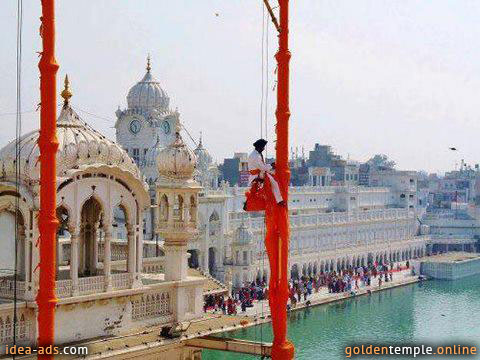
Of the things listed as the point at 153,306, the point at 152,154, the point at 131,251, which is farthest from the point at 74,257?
Answer: the point at 152,154

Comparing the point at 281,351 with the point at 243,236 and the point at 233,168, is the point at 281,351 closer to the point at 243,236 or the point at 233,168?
the point at 243,236

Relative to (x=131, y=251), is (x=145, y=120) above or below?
above

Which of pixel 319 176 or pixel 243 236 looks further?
pixel 319 176

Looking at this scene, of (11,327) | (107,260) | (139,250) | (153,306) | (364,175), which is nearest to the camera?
(11,327)

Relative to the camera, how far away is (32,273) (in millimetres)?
10570

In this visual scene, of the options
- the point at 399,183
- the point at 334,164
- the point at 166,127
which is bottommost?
the point at 399,183

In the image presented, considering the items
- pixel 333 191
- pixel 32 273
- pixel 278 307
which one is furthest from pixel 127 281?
pixel 333 191

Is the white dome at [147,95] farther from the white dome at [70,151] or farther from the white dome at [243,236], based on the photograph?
the white dome at [70,151]

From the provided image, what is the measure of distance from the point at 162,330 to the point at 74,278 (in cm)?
156

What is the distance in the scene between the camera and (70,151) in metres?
11.1

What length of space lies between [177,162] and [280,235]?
5620mm

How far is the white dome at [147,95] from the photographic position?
37.5 metres

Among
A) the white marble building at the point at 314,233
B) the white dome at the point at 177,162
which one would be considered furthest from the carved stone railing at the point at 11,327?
the white marble building at the point at 314,233

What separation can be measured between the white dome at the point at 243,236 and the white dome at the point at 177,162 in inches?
792
